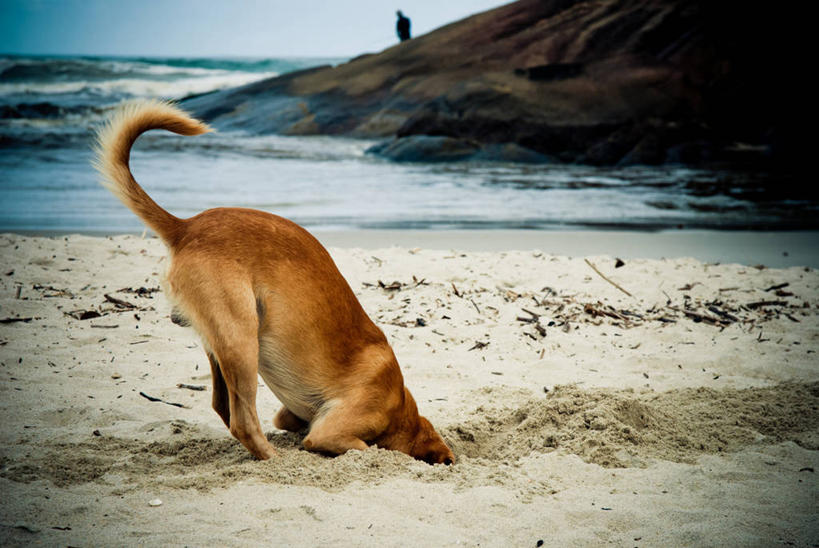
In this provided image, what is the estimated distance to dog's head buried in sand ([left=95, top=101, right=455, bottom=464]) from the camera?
260 centimetres

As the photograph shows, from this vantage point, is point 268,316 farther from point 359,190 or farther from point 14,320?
point 359,190

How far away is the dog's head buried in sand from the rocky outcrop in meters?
17.5

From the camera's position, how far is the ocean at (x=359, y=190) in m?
10.5

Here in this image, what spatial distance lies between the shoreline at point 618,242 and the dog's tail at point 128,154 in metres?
5.23

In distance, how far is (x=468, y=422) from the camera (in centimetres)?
362

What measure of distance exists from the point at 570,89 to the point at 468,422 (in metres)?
21.2

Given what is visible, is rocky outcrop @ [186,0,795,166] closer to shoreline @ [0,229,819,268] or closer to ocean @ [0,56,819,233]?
ocean @ [0,56,819,233]

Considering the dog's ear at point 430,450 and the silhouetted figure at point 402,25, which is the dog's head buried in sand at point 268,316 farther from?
the silhouetted figure at point 402,25

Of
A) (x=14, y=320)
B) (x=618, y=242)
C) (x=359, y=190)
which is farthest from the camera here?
(x=359, y=190)

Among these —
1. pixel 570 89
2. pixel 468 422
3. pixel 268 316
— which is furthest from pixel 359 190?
pixel 570 89

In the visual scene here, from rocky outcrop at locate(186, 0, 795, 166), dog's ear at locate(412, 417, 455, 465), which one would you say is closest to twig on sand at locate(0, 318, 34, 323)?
dog's ear at locate(412, 417, 455, 465)

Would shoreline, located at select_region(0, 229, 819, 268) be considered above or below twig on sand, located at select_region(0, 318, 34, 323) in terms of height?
below

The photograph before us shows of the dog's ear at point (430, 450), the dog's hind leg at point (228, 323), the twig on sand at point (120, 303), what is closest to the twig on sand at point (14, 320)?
the twig on sand at point (120, 303)

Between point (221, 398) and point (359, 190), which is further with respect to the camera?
point (359, 190)
